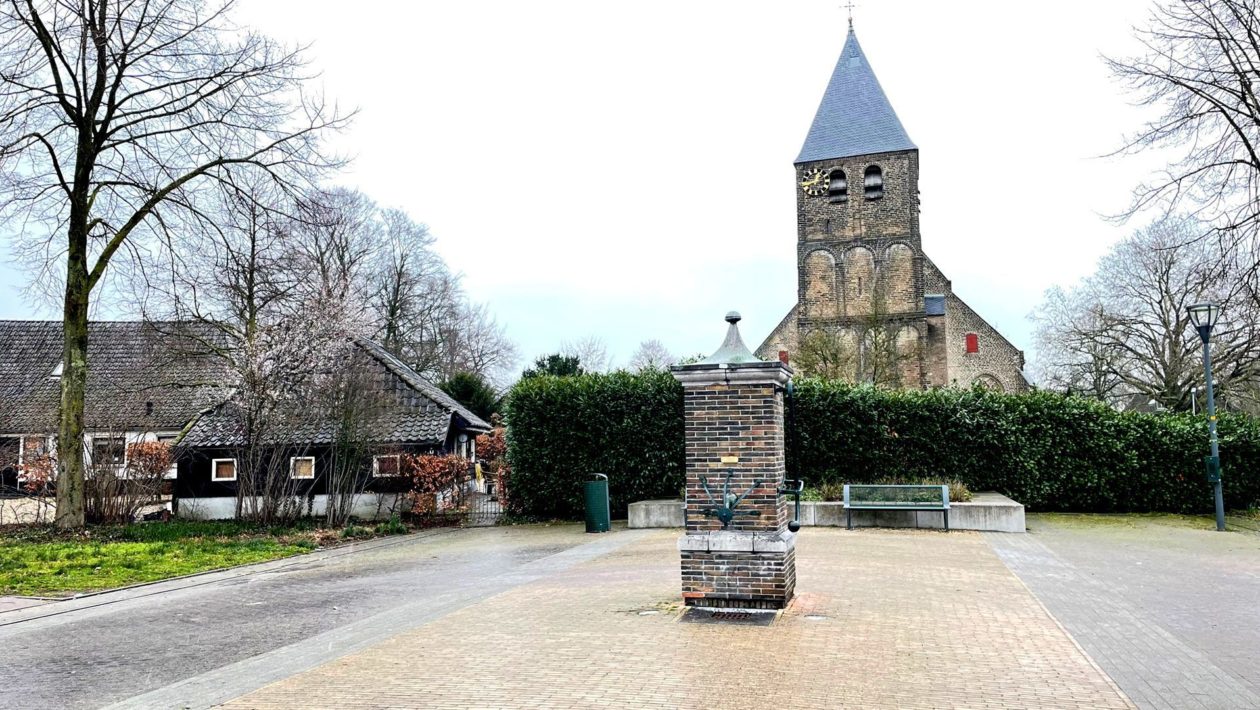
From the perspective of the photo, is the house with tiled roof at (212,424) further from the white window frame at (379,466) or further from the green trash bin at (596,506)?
the green trash bin at (596,506)

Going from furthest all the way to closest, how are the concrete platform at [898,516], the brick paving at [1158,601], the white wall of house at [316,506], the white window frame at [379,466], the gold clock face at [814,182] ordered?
Answer: 1. the gold clock face at [814,182]
2. the white wall of house at [316,506]
3. the white window frame at [379,466]
4. the concrete platform at [898,516]
5. the brick paving at [1158,601]

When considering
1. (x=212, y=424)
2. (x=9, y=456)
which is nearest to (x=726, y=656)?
(x=9, y=456)

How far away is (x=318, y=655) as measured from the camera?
24.2 ft

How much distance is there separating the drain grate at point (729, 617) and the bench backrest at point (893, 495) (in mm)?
8736

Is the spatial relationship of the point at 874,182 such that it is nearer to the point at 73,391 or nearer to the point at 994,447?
the point at 994,447

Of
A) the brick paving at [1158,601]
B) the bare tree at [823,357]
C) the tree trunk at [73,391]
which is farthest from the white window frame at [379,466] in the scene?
the bare tree at [823,357]

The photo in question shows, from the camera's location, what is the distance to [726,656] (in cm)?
676

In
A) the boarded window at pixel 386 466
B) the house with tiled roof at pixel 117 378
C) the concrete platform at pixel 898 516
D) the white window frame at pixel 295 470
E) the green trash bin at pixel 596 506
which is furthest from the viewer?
the house with tiled roof at pixel 117 378

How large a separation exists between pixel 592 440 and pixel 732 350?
1164cm

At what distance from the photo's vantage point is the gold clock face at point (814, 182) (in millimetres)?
47000

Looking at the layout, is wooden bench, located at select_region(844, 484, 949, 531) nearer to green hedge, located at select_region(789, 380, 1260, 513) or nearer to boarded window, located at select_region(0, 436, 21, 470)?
green hedge, located at select_region(789, 380, 1260, 513)

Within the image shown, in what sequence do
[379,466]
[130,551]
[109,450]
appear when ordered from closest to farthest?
[130,551], [109,450], [379,466]

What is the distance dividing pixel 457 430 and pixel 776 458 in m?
18.0

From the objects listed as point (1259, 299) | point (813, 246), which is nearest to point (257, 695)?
point (1259, 299)
